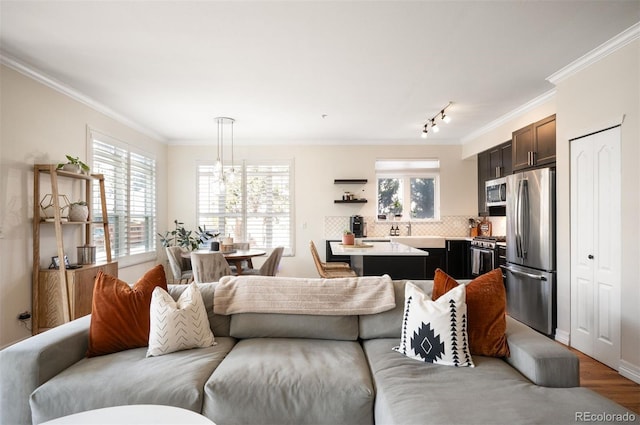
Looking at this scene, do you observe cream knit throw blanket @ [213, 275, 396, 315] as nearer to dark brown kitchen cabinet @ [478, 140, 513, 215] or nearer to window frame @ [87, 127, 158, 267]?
window frame @ [87, 127, 158, 267]

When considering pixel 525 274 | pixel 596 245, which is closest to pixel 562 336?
pixel 525 274

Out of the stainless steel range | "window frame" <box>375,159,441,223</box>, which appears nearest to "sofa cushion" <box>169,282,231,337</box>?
the stainless steel range

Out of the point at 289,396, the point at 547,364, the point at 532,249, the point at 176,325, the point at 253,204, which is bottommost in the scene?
the point at 289,396

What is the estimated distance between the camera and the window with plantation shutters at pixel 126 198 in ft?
14.8

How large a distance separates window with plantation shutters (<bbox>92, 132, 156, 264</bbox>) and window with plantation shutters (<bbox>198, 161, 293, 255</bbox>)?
0.97 m

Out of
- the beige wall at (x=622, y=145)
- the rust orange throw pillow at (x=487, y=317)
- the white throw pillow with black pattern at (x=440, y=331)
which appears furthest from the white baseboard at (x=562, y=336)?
the white throw pillow with black pattern at (x=440, y=331)

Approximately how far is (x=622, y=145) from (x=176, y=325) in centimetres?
353

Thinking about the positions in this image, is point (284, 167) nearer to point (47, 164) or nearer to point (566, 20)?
point (47, 164)

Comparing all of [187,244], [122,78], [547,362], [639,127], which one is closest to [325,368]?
[547,362]

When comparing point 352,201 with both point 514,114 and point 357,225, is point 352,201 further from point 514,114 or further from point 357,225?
point 514,114

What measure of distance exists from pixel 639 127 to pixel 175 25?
356cm

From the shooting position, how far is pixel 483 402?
148cm

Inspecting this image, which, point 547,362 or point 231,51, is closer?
point 547,362

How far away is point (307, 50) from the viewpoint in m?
2.98
